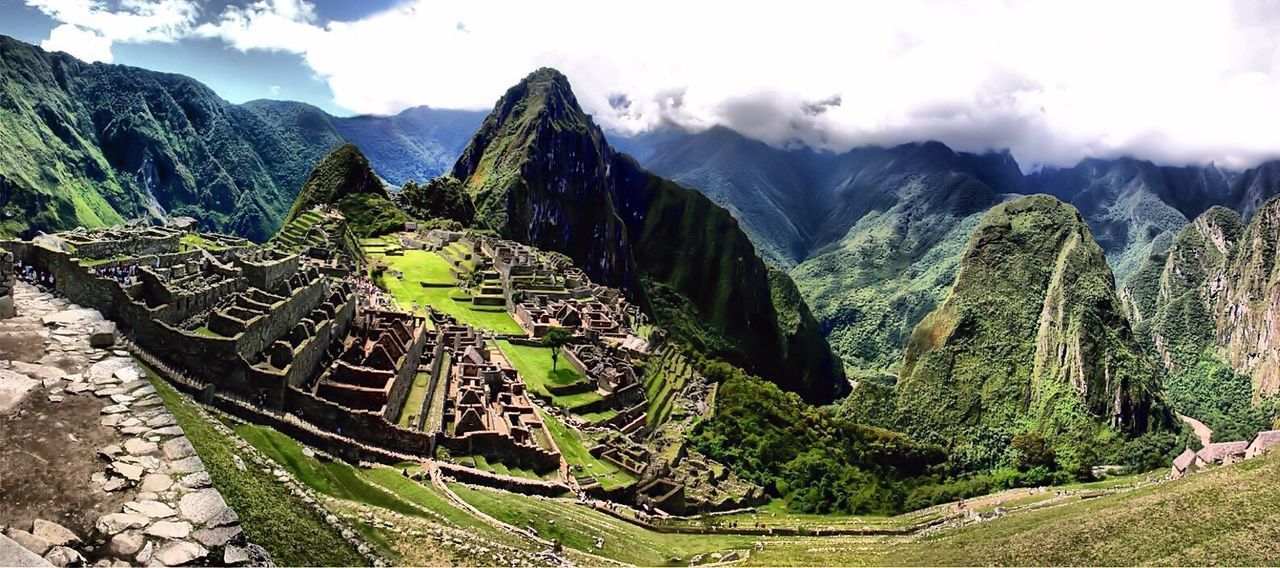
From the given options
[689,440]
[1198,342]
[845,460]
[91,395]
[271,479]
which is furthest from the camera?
[1198,342]

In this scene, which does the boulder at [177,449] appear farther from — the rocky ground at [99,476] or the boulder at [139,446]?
the boulder at [139,446]

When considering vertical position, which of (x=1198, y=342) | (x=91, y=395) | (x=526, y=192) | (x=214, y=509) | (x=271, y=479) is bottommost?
(x=1198, y=342)

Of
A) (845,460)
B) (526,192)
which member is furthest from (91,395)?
(526,192)

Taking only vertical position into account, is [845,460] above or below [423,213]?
below

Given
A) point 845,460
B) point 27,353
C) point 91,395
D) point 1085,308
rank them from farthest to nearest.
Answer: point 1085,308 < point 845,460 < point 27,353 < point 91,395

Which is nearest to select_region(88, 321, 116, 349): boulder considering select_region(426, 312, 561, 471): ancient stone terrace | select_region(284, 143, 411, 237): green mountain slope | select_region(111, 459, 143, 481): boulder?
select_region(111, 459, 143, 481): boulder

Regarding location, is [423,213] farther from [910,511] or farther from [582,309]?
[910,511]

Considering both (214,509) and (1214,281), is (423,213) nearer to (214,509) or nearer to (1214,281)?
(214,509)

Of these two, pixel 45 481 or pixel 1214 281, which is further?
pixel 1214 281
